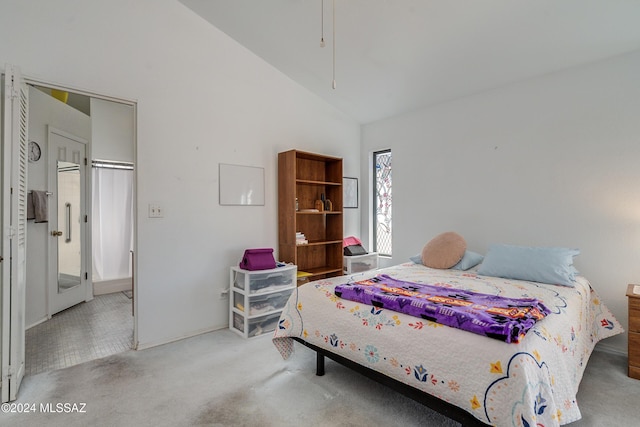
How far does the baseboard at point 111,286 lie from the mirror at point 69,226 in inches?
21.0

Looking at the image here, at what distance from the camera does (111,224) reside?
488 centimetres

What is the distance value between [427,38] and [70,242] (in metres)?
4.45

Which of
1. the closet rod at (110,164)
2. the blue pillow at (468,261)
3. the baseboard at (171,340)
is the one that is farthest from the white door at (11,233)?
the blue pillow at (468,261)

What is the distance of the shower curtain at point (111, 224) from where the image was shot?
471 cm

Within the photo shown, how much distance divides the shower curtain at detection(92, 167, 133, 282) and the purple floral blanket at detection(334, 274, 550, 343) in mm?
4081

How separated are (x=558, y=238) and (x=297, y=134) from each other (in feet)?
9.32

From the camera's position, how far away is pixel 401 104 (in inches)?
152

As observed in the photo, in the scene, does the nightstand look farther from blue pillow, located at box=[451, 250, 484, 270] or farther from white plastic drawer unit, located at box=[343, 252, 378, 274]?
white plastic drawer unit, located at box=[343, 252, 378, 274]

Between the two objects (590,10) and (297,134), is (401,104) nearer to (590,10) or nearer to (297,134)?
(297,134)

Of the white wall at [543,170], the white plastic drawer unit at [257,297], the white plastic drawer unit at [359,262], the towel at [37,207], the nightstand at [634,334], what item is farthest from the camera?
the white plastic drawer unit at [359,262]

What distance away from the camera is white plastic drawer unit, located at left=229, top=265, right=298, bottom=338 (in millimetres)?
3012

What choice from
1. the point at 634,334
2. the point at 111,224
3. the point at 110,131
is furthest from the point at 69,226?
the point at 634,334

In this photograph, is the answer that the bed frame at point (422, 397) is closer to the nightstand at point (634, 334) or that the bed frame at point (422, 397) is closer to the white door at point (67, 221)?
the nightstand at point (634, 334)

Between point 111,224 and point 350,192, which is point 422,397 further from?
point 111,224
